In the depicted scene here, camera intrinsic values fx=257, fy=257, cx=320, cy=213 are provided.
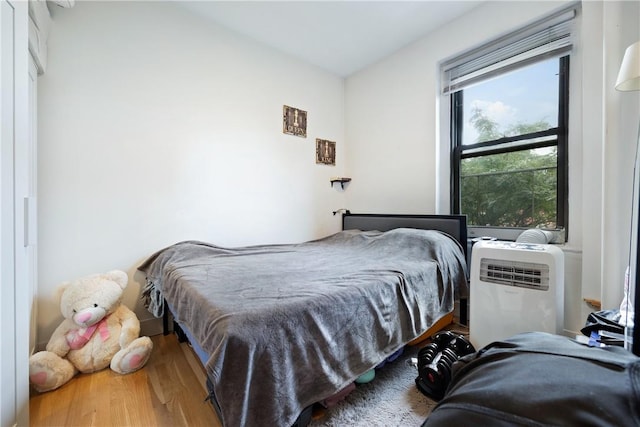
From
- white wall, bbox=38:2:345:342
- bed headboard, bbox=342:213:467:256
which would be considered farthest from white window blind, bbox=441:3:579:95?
white wall, bbox=38:2:345:342

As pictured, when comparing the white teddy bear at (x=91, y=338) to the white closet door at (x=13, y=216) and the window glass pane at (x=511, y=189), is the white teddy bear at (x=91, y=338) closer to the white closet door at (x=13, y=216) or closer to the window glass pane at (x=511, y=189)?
the white closet door at (x=13, y=216)

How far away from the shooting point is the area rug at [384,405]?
1.19 m

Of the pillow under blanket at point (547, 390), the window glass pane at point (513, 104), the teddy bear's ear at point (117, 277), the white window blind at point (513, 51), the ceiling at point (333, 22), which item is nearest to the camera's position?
the pillow under blanket at point (547, 390)

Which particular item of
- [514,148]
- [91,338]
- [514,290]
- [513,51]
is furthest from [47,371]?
[513,51]

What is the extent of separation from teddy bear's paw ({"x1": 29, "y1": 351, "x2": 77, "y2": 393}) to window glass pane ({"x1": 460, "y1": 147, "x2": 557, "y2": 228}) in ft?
10.7

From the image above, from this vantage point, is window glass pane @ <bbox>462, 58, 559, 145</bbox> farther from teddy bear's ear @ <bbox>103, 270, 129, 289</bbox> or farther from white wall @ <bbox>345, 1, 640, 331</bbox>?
teddy bear's ear @ <bbox>103, 270, 129, 289</bbox>

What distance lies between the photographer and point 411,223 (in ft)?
8.54

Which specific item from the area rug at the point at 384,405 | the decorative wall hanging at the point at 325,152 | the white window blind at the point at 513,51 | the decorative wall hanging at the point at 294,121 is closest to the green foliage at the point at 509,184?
the white window blind at the point at 513,51

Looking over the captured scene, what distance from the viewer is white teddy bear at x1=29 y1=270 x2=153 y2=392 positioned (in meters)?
1.54

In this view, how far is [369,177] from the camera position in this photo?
10.6 feet

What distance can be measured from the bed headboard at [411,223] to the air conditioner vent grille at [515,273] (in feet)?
2.07

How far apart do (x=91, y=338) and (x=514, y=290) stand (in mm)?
2615

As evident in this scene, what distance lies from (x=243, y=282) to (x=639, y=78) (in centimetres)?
224

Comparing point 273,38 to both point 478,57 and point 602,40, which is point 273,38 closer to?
point 478,57
